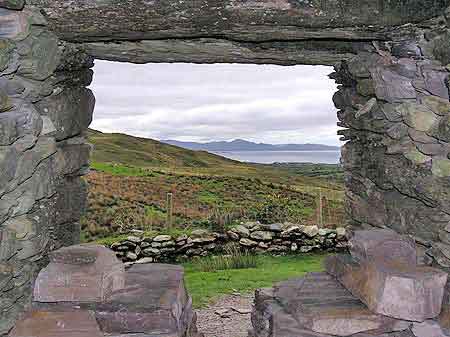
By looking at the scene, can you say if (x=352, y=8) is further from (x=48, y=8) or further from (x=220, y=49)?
(x=48, y=8)

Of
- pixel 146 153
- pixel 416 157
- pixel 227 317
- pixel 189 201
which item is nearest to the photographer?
pixel 416 157

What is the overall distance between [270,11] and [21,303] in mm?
2408

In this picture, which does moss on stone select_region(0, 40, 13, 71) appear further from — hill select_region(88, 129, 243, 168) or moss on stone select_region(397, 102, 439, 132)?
Result: hill select_region(88, 129, 243, 168)

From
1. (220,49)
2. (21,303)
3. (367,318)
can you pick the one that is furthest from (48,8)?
(367,318)

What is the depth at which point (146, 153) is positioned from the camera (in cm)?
4519

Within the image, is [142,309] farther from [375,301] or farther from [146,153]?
[146,153]

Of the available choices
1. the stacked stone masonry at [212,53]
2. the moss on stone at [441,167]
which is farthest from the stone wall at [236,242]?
the moss on stone at [441,167]

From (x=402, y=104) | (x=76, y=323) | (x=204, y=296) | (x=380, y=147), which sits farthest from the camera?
(x=204, y=296)

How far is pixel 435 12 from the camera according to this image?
10.4ft

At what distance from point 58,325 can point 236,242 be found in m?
7.26

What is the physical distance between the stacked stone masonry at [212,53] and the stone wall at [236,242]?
→ 19.0 ft

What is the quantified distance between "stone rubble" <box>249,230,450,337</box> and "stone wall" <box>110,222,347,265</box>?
6.34 m

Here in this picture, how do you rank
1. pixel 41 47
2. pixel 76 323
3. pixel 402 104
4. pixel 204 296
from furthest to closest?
1. pixel 204 296
2. pixel 402 104
3. pixel 41 47
4. pixel 76 323

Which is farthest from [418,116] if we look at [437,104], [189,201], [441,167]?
[189,201]
